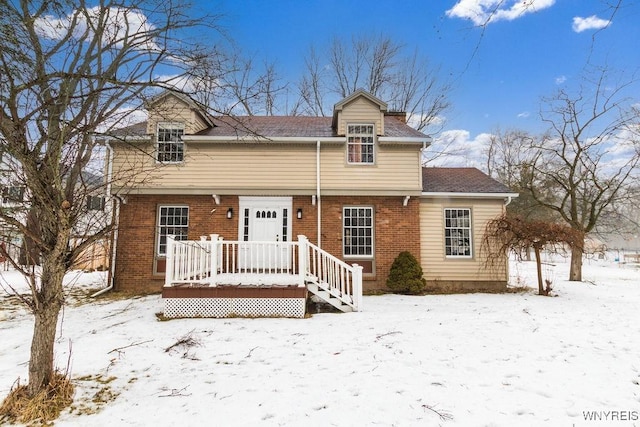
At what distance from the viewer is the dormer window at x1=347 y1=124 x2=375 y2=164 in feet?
35.2

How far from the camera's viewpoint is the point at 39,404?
128 inches

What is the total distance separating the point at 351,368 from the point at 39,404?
3.28 meters

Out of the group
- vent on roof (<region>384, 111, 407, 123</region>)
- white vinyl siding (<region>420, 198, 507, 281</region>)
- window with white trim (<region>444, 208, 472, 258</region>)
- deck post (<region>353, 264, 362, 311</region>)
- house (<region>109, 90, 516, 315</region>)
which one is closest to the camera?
deck post (<region>353, 264, 362, 311</region>)

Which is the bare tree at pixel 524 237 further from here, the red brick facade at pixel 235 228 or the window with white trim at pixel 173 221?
the window with white trim at pixel 173 221

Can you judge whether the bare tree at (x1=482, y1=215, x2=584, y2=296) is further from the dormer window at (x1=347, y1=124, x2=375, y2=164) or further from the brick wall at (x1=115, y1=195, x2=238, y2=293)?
the brick wall at (x1=115, y1=195, x2=238, y2=293)

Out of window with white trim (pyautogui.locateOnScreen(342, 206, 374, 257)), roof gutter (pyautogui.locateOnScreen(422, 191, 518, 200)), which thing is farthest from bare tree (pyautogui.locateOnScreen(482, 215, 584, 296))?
window with white trim (pyautogui.locateOnScreen(342, 206, 374, 257))

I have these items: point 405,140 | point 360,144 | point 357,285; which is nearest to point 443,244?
point 405,140

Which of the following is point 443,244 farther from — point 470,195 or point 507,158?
point 507,158

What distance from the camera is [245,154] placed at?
10.5 meters

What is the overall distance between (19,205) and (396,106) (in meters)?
20.5

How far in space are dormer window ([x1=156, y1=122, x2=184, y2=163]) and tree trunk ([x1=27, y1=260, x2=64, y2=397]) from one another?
7.71m

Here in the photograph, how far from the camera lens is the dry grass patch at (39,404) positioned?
313cm

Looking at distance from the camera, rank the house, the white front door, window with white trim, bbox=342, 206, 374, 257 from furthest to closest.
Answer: window with white trim, bbox=342, 206, 374, 257 → the white front door → the house

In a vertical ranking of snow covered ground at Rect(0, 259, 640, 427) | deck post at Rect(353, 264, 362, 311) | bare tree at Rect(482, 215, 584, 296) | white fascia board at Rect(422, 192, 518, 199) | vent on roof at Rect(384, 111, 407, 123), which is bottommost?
snow covered ground at Rect(0, 259, 640, 427)
